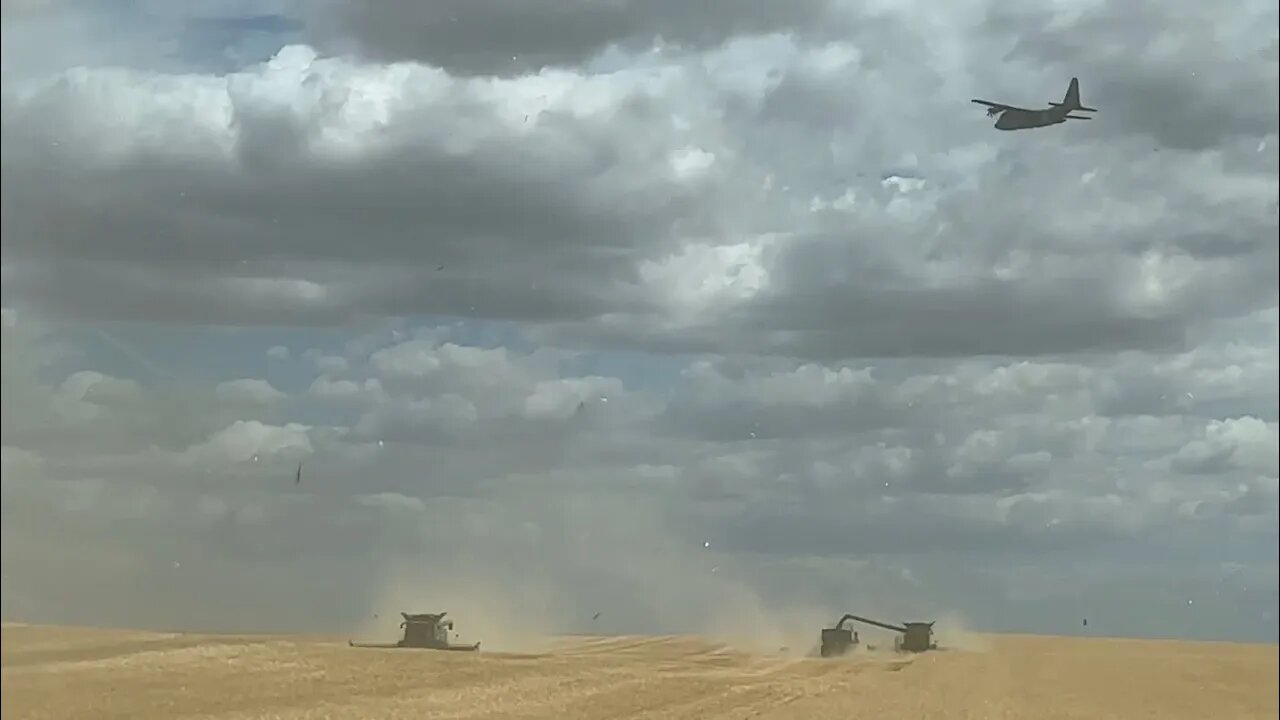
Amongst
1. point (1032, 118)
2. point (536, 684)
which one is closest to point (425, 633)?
point (536, 684)

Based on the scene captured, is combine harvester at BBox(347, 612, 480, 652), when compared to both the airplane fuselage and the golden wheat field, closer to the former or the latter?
the golden wheat field

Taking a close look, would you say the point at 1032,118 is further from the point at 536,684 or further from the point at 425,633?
the point at 425,633

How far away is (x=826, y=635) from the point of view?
389ft

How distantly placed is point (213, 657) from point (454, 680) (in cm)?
1083

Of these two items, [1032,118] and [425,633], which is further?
[425,633]

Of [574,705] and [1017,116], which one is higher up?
[1017,116]

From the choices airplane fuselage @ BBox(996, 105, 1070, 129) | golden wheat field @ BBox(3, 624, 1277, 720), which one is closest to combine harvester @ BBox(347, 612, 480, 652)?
golden wheat field @ BBox(3, 624, 1277, 720)

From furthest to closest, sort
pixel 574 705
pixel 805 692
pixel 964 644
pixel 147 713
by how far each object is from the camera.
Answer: pixel 964 644 → pixel 805 692 → pixel 574 705 → pixel 147 713

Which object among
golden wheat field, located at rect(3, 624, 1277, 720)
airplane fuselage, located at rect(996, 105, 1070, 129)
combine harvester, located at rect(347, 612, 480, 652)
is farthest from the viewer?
combine harvester, located at rect(347, 612, 480, 652)

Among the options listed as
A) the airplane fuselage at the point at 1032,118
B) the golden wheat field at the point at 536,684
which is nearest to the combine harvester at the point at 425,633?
the golden wheat field at the point at 536,684

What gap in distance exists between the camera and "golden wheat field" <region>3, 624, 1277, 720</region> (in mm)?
52625

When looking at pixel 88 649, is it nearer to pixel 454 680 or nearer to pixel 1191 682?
pixel 454 680

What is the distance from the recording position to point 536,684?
68.8 m

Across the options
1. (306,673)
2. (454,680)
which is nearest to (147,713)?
(306,673)
